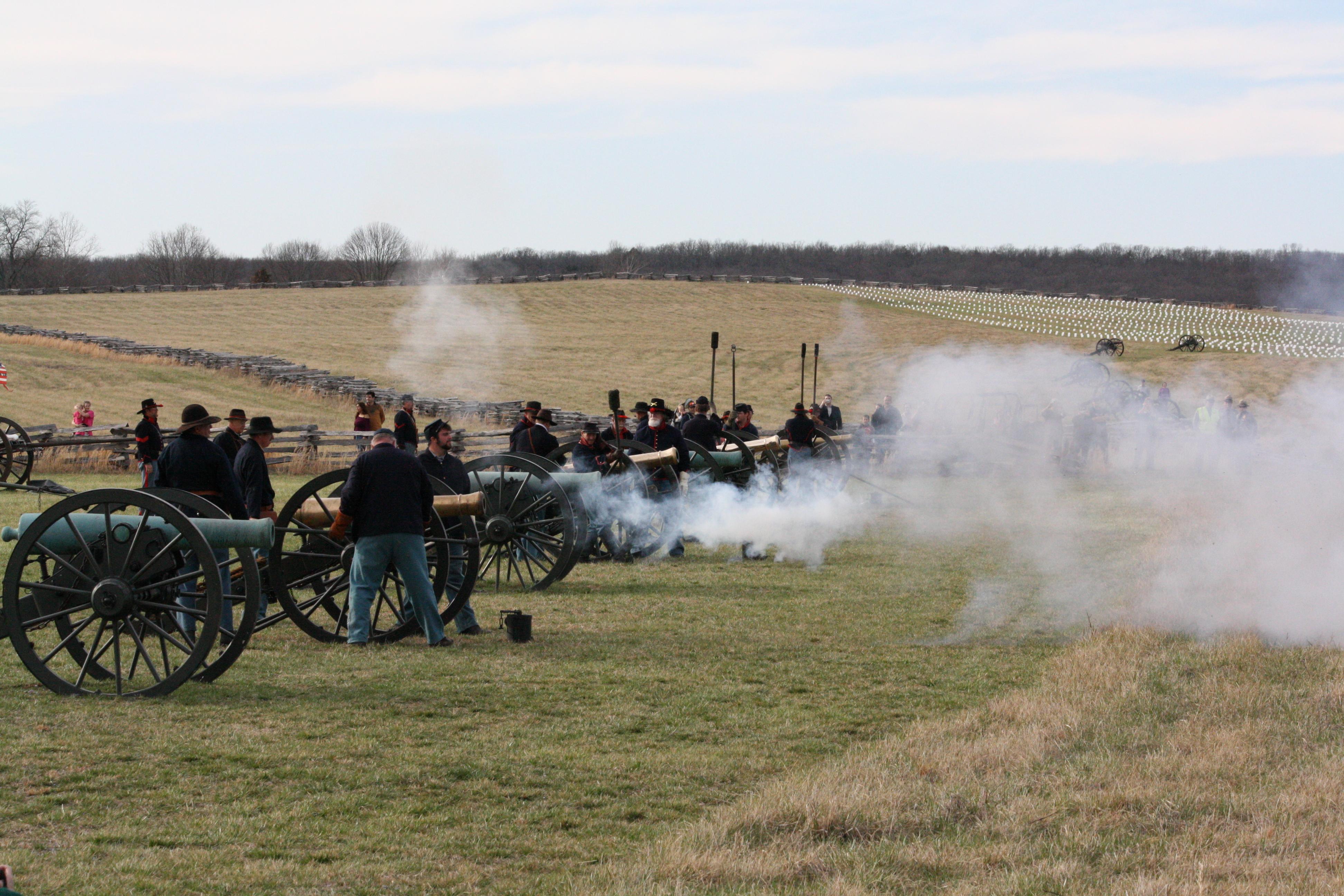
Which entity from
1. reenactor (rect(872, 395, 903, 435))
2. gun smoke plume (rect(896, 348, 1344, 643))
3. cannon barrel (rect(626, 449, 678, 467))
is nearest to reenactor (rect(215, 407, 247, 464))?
cannon barrel (rect(626, 449, 678, 467))

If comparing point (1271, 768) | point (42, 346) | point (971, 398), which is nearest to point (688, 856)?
point (1271, 768)

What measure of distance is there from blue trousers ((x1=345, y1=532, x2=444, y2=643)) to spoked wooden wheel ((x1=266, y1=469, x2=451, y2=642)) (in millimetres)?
88

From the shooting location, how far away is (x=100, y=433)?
2684 cm

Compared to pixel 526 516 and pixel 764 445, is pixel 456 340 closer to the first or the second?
pixel 764 445

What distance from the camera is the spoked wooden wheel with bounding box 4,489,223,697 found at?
693 cm

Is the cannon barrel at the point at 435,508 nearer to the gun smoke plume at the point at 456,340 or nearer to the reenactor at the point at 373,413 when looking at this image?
the reenactor at the point at 373,413

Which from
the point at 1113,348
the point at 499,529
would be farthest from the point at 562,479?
the point at 1113,348

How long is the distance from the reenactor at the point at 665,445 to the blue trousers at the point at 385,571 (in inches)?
217

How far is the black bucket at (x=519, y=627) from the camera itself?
9016 millimetres

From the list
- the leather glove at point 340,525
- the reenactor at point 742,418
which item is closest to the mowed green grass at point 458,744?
the leather glove at point 340,525

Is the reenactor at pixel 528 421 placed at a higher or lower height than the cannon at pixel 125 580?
higher

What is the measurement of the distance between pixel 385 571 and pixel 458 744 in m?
2.66

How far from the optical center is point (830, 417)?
79.5 feet

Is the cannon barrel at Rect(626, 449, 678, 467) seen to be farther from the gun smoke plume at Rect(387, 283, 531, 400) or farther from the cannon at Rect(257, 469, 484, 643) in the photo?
the gun smoke plume at Rect(387, 283, 531, 400)
